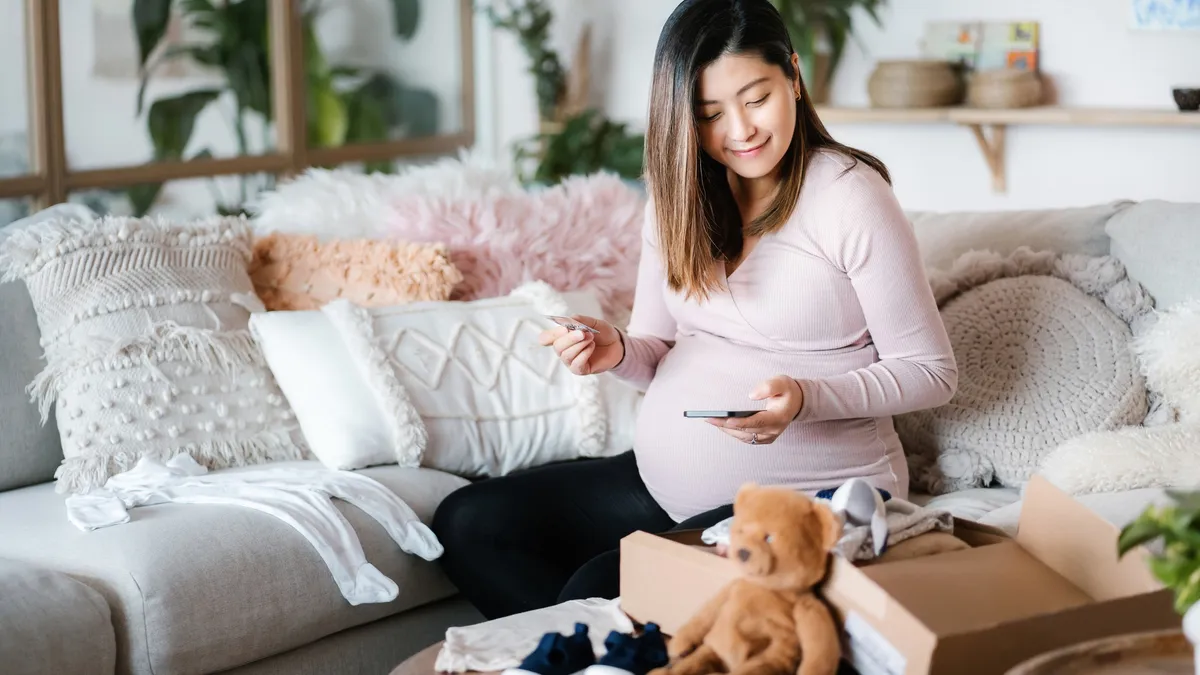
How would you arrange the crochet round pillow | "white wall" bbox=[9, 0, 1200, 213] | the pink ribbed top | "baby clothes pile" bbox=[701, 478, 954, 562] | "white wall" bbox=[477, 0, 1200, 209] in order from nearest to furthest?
1. "baby clothes pile" bbox=[701, 478, 954, 562]
2. the pink ribbed top
3. the crochet round pillow
4. "white wall" bbox=[9, 0, 1200, 213]
5. "white wall" bbox=[477, 0, 1200, 209]

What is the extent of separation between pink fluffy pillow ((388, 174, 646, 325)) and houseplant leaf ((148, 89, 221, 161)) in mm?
966

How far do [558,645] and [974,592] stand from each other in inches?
15.2

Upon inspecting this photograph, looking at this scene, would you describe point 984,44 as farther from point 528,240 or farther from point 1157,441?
point 1157,441

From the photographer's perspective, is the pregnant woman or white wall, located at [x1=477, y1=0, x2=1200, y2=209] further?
white wall, located at [x1=477, y1=0, x2=1200, y2=209]

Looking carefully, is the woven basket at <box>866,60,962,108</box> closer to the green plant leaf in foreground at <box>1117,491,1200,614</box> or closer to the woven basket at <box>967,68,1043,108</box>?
the woven basket at <box>967,68,1043,108</box>

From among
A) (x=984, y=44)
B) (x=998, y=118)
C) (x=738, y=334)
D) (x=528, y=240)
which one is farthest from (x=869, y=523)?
(x=984, y=44)

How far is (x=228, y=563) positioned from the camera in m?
1.58

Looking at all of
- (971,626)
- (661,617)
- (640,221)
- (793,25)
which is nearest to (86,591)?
(661,617)

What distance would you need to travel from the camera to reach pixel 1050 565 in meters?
1.19

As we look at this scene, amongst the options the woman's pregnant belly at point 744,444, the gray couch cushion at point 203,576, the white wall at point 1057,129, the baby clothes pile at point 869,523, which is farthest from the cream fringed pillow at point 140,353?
Answer: the white wall at point 1057,129

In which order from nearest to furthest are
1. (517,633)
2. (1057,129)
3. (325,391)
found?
(517,633) → (325,391) → (1057,129)

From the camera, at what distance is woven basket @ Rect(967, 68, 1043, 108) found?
308cm

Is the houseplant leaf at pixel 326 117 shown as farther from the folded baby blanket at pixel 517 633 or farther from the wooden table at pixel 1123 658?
the wooden table at pixel 1123 658

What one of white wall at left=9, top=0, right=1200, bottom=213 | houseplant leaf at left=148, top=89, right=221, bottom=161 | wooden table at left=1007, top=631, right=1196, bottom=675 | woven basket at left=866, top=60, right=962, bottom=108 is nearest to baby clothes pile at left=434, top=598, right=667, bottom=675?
wooden table at left=1007, top=631, right=1196, bottom=675
